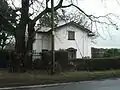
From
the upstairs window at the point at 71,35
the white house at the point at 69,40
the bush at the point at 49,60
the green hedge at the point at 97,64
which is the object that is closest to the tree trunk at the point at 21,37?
the bush at the point at 49,60

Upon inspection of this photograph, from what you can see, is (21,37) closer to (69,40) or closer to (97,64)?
(97,64)

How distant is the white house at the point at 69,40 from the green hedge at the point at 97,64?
13.9 meters

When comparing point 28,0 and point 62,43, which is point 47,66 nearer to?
point 28,0

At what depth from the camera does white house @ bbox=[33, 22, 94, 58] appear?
48750mm

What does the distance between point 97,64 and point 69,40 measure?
16109 millimetres

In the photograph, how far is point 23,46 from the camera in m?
29.3

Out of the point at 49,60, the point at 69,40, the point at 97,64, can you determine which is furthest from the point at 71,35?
→ the point at 49,60

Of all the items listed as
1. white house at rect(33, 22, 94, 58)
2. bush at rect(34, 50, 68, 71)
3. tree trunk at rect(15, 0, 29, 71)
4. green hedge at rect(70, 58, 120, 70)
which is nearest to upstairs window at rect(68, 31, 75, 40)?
white house at rect(33, 22, 94, 58)

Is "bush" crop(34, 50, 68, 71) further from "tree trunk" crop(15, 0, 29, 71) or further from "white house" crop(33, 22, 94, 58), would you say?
"white house" crop(33, 22, 94, 58)

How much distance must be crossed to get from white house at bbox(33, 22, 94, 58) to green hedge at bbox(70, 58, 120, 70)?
45.7 feet

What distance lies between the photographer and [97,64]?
34125 millimetres

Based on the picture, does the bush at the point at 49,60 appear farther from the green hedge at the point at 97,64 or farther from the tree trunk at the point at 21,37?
the green hedge at the point at 97,64

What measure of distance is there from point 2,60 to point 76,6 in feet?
35.7

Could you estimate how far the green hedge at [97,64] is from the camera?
3378 centimetres
